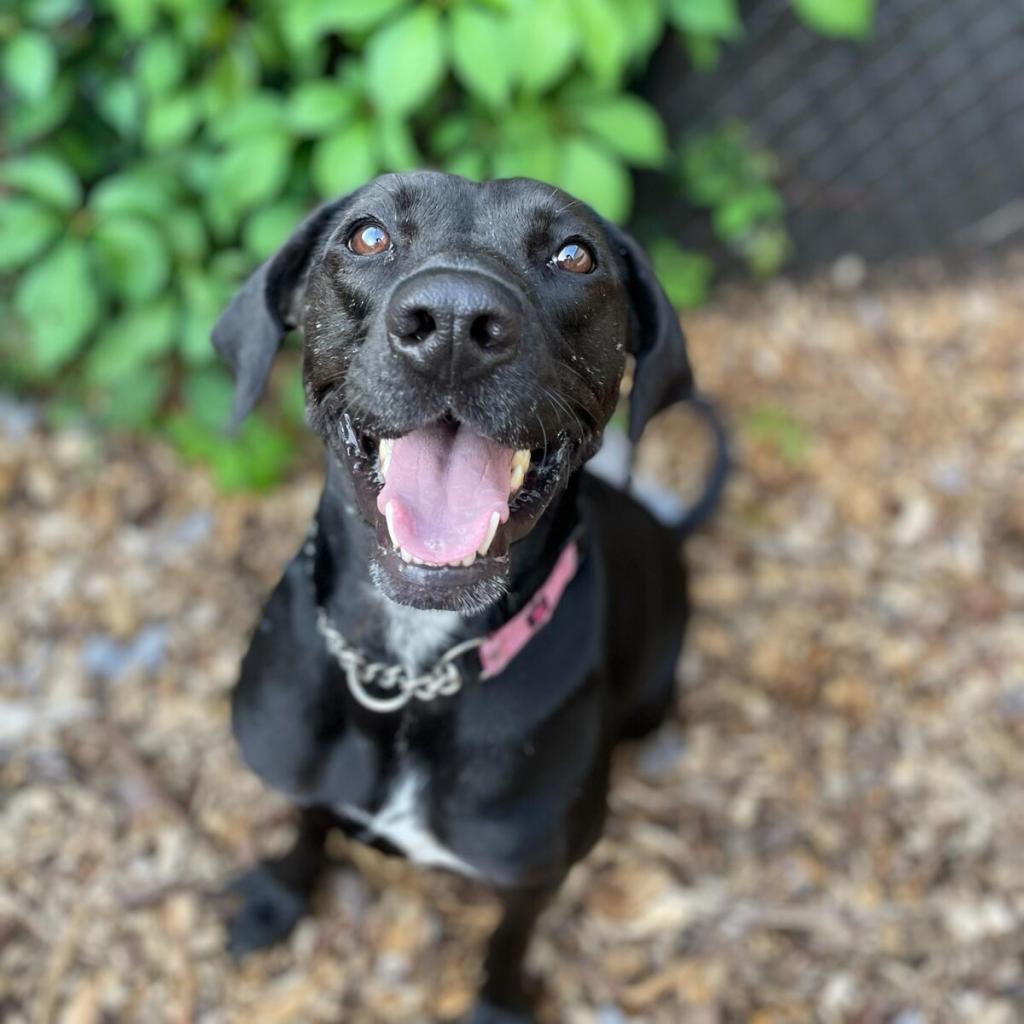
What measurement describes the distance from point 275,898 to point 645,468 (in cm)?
214

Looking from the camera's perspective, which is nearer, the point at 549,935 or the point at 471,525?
the point at 471,525

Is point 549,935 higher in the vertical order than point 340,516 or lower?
lower

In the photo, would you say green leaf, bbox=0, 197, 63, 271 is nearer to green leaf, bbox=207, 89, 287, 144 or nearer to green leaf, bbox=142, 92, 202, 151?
green leaf, bbox=142, 92, 202, 151

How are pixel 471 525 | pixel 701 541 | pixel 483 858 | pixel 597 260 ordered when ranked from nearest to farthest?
pixel 471 525, pixel 597 260, pixel 483 858, pixel 701 541

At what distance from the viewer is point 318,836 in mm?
2852

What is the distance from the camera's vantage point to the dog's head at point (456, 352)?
1727 mm

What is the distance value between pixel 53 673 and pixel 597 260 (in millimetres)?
2385

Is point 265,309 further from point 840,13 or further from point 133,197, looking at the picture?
point 840,13

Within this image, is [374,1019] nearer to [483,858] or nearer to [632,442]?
[483,858]

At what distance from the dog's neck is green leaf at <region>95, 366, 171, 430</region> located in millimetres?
1864

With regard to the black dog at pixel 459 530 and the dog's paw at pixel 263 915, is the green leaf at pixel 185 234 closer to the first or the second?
the black dog at pixel 459 530

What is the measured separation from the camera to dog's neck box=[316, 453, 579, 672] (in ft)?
6.87

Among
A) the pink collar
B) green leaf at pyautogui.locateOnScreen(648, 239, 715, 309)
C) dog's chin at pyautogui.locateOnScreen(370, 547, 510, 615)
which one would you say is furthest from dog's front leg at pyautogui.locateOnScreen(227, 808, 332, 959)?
green leaf at pyautogui.locateOnScreen(648, 239, 715, 309)

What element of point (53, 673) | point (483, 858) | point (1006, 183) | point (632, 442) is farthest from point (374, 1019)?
point (1006, 183)
